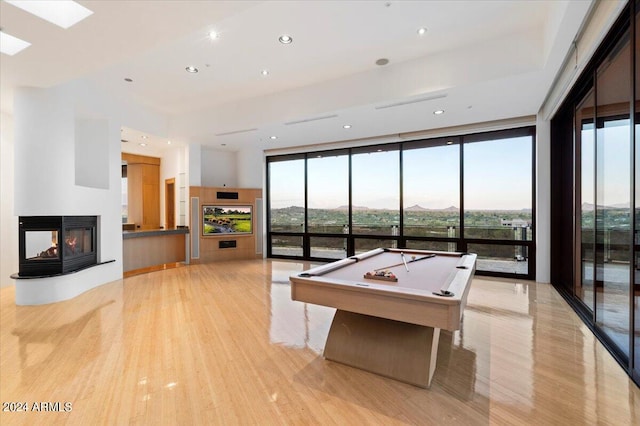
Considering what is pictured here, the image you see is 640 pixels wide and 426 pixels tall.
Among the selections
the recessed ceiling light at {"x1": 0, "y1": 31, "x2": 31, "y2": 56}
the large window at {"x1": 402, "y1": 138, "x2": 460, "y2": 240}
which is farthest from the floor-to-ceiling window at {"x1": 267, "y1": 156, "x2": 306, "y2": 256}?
the recessed ceiling light at {"x1": 0, "y1": 31, "x2": 31, "y2": 56}

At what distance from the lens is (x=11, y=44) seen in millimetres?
3324

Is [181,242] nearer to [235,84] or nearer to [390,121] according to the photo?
[235,84]

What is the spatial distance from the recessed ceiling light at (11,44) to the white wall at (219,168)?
17.1 feet

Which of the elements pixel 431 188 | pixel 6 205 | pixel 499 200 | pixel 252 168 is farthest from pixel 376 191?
pixel 6 205

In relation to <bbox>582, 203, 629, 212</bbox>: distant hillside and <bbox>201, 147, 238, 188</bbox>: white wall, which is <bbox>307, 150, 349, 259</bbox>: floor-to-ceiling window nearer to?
<bbox>201, 147, 238, 188</bbox>: white wall

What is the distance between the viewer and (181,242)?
321 inches

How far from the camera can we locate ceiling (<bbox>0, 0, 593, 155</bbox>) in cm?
296

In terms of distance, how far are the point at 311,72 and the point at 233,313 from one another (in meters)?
4.09

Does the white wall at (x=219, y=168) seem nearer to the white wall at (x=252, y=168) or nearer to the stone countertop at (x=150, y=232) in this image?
the white wall at (x=252, y=168)

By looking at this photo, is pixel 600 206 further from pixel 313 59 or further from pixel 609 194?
pixel 313 59

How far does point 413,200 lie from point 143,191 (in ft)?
25.6

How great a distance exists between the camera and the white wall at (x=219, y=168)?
8.70 m

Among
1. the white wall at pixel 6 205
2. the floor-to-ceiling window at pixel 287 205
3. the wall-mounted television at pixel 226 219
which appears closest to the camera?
the white wall at pixel 6 205

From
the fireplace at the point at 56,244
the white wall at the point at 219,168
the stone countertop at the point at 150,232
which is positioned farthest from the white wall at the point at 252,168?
the fireplace at the point at 56,244
